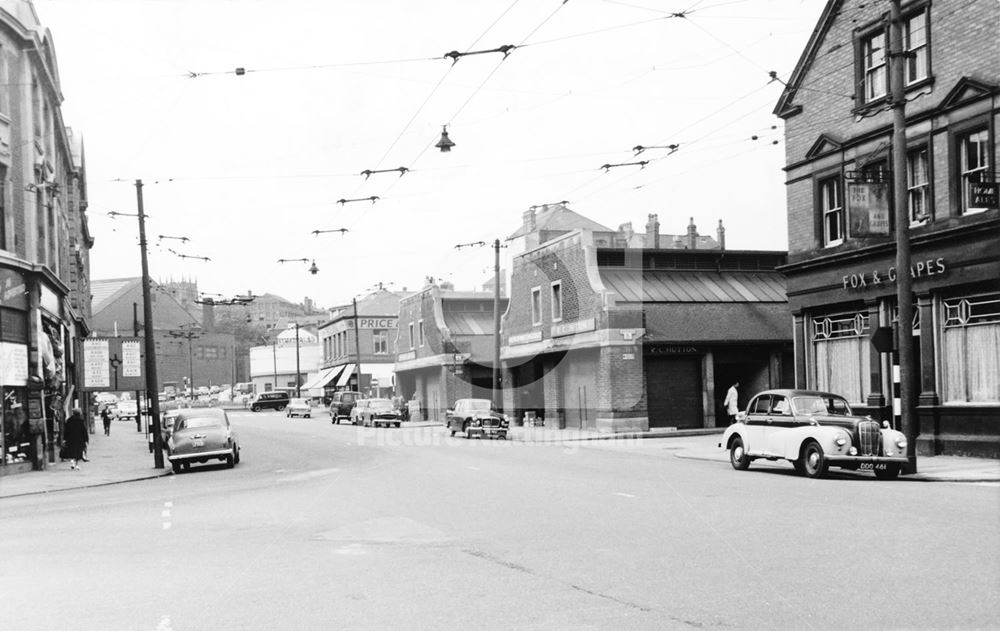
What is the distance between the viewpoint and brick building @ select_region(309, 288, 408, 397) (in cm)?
8300

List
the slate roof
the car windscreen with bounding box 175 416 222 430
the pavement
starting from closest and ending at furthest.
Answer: the pavement, the car windscreen with bounding box 175 416 222 430, the slate roof

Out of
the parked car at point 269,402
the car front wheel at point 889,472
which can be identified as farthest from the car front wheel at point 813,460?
the parked car at point 269,402

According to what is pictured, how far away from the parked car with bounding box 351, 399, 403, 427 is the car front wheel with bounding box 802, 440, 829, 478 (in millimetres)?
34607

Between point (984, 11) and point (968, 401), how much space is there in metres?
8.78

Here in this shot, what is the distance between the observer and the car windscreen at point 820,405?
2012 cm

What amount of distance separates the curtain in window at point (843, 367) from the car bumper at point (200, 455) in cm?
1668

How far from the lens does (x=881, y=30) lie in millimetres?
25234

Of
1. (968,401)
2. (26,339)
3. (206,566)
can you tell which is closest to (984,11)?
(968,401)

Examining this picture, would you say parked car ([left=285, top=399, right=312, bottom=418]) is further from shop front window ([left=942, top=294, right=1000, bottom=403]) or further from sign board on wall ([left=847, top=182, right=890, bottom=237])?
shop front window ([left=942, top=294, right=1000, bottom=403])

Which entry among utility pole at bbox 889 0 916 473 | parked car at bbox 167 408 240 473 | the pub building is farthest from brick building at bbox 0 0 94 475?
utility pole at bbox 889 0 916 473

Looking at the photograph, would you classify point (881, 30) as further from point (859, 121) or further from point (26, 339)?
point (26, 339)

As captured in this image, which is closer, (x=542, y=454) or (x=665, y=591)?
(x=665, y=591)

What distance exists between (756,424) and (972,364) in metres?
5.56

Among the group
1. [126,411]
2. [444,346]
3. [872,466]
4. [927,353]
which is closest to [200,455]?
[872,466]
